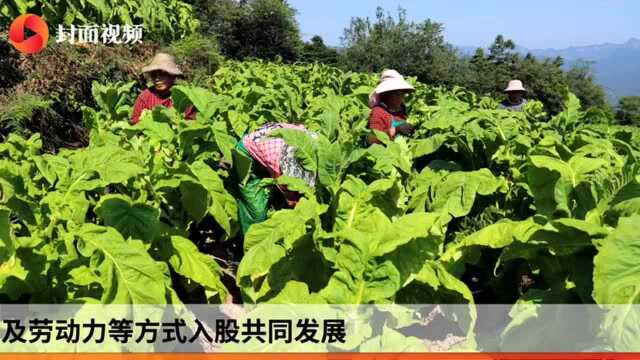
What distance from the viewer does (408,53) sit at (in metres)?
40.9

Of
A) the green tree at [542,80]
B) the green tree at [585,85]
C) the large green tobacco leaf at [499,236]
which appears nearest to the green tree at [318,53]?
the green tree at [542,80]

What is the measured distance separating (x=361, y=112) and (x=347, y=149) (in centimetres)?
307

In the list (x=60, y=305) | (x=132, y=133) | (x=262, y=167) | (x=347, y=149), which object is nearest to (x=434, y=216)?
(x=347, y=149)

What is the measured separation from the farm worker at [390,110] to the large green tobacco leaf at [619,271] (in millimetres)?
2749

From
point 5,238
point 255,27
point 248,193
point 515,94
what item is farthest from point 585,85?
point 5,238

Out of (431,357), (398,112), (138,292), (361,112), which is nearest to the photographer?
(138,292)

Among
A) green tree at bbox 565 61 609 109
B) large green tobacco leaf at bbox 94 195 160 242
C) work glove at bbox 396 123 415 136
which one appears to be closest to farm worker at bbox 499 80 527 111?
work glove at bbox 396 123 415 136

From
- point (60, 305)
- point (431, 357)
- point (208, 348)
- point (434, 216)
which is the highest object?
point (434, 216)

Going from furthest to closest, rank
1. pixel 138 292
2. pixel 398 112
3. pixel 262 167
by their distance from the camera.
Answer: pixel 398 112 → pixel 262 167 → pixel 138 292

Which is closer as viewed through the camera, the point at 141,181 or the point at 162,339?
the point at 162,339

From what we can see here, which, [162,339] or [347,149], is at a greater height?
[347,149]

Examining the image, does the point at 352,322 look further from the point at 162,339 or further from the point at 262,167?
the point at 262,167

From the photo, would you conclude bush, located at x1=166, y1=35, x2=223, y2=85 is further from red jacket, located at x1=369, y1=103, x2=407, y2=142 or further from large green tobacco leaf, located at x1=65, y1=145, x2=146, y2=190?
large green tobacco leaf, located at x1=65, y1=145, x2=146, y2=190

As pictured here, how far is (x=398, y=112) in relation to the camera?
219 inches
